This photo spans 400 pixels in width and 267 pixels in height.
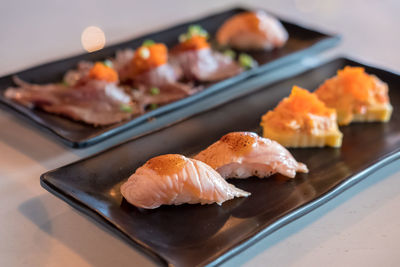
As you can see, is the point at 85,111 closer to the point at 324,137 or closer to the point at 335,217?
the point at 324,137

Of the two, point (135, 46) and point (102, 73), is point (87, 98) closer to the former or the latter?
point (102, 73)

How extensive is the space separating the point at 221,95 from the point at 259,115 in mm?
461

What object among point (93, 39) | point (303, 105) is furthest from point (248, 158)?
point (93, 39)

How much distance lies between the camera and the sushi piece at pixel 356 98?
292cm

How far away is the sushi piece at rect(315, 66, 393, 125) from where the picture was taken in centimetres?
292

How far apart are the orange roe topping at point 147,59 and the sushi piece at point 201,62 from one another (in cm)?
16

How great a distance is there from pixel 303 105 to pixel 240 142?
0.47 metres

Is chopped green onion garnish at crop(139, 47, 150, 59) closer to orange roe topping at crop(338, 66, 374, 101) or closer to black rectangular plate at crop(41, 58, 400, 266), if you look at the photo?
black rectangular plate at crop(41, 58, 400, 266)

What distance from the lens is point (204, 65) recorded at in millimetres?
3441

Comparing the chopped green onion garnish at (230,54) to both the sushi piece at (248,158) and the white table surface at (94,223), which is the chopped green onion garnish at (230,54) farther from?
the sushi piece at (248,158)

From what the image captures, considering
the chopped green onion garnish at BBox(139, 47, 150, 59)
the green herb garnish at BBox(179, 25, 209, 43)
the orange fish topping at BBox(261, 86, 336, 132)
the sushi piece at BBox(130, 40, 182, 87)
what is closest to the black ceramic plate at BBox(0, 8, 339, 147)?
the green herb garnish at BBox(179, 25, 209, 43)

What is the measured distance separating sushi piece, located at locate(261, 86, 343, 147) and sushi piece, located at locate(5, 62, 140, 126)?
2.48 ft

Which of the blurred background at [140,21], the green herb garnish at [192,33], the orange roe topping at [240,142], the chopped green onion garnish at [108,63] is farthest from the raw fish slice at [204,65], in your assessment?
the orange roe topping at [240,142]

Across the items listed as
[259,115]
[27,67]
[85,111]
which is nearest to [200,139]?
[259,115]
